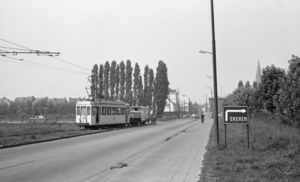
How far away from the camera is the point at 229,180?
7.41m

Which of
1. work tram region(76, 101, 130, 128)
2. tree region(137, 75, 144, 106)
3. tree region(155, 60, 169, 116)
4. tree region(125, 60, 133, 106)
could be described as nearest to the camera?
work tram region(76, 101, 130, 128)

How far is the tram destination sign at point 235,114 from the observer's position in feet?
43.1

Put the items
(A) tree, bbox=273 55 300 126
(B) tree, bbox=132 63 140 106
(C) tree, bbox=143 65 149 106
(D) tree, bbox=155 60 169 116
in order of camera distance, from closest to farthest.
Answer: (A) tree, bbox=273 55 300 126 → (B) tree, bbox=132 63 140 106 → (C) tree, bbox=143 65 149 106 → (D) tree, bbox=155 60 169 116

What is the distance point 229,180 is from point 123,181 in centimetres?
270

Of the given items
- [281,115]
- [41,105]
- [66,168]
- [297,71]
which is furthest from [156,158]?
[41,105]

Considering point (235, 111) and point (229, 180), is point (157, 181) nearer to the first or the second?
point (229, 180)

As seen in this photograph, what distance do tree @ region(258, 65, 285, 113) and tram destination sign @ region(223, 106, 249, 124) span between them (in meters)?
11.7

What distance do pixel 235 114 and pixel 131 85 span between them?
57.9 metres

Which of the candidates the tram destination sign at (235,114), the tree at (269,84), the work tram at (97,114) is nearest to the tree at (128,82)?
the work tram at (97,114)

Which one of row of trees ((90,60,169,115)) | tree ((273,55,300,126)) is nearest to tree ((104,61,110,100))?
row of trees ((90,60,169,115))

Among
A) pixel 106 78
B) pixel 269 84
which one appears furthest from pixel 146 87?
pixel 269 84

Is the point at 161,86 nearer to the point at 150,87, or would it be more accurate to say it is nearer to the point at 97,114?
the point at 150,87

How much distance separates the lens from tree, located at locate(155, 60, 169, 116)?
7344cm

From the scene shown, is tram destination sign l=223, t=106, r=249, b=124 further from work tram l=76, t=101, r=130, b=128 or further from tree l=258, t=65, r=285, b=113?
work tram l=76, t=101, r=130, b=128
